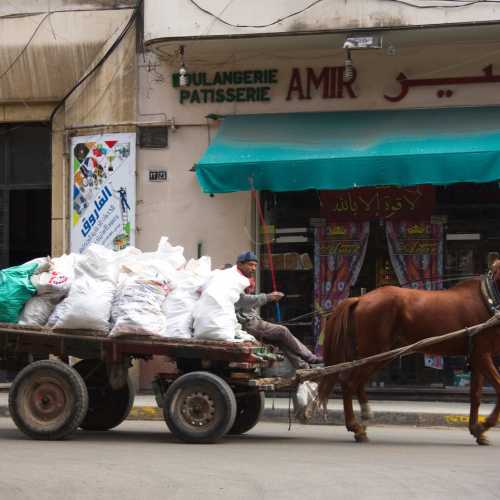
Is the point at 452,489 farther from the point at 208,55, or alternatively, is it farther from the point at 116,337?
the point at 208,55

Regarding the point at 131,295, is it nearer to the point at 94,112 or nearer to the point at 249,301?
the point at 249,301

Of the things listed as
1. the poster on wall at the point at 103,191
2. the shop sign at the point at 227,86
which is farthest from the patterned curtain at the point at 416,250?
the poster on wall at the point at 103,191

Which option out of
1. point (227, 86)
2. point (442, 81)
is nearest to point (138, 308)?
point (227, 86)

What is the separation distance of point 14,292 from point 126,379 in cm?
134

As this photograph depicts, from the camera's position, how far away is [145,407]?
1403cm

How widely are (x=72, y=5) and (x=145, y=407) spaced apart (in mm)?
6211

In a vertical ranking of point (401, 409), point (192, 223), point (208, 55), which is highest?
point (208, 55)

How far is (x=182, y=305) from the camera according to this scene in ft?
34.1

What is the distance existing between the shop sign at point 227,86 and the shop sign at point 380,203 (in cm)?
166

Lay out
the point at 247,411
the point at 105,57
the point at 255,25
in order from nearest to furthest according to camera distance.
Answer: the point at 247,411 → the point at 255,25 → the point at 105,57

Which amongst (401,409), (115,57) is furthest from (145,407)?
(115,57)

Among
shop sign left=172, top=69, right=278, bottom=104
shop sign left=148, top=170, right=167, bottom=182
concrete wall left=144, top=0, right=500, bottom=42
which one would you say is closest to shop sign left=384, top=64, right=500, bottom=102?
concrete wall left=144, top=0, right=500, bottom=42

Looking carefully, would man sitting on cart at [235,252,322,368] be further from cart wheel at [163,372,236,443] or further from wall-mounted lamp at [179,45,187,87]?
wall-mounted lamp at [179,45,187,87]

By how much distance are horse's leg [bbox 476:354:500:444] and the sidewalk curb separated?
8.63 ft
